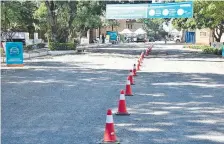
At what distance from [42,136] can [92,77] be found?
9.88 m

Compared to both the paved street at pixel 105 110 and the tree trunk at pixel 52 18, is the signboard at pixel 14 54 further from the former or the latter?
the tree trunk at pixel 52 18

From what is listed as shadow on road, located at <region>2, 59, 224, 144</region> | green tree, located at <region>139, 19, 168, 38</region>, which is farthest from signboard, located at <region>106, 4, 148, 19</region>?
green tree, located at <region>139, 19, 168, 38</region>

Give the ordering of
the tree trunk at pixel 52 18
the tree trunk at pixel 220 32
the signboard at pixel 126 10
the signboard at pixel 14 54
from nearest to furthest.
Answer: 1. the signboard at pixel 14 54
2. the tree trunk at pixel 52 18
3. the tree trunk at pixel 220 32
4. the signboard at pixel 126 10

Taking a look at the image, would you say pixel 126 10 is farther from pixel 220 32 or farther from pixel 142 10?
pixel 220 32

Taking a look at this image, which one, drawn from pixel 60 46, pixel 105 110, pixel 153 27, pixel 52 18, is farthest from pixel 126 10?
pixel 153 27

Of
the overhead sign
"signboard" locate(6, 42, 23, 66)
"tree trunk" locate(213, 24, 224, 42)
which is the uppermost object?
the overhead sign

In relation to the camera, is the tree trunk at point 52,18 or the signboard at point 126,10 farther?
the signboard at point 126,10

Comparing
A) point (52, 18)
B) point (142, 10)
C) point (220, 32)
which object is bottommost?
A: point (220, 32)

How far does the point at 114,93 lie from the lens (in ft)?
40.7

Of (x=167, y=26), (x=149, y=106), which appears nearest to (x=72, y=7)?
(x=149, y=106)

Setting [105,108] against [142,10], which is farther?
[142,10]

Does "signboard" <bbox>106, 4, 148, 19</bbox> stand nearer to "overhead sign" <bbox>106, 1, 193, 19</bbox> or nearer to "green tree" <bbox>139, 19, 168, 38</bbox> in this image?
"overhead sign" <bbox>106, 1, 193, 19</bbox>

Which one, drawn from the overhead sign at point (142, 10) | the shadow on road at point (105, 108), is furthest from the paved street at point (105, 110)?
the overhead sign at point (142, 10)

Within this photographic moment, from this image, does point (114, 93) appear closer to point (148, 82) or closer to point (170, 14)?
point (148, 82)
